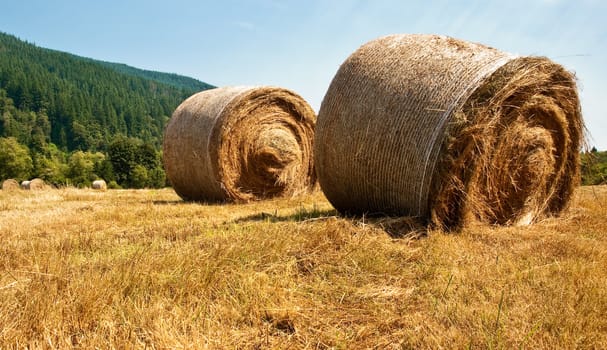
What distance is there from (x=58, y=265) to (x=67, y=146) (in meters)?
110

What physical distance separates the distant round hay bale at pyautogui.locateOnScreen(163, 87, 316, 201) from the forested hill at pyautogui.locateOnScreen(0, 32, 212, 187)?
18009 millimetres

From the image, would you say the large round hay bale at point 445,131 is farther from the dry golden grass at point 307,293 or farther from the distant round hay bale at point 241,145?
the distant round hay bale at point 241,145

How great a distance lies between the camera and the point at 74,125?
331ft

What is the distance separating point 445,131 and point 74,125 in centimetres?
10980

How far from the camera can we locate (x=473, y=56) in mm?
5012

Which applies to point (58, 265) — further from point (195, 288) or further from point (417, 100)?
point (417, 100)

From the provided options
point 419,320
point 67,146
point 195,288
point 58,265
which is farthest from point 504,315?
point 67,146

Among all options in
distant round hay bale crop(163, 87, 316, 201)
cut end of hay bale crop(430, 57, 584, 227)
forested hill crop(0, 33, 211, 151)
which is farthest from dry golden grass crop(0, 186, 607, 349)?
forested hill crop(0, 33, 211, 151)

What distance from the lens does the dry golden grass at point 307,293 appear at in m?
2.15

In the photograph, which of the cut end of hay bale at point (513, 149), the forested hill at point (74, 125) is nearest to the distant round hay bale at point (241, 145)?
the cut end of hay bale at point (513, 149)

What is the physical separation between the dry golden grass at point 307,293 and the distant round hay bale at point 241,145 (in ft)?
14.9

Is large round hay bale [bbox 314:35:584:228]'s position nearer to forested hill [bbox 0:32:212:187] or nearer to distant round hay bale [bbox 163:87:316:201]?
distant round hay bale [bbox 163:87:316:201]

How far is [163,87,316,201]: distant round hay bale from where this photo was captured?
28.6ft

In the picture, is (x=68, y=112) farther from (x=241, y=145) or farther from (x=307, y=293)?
(x=307, y=293)
